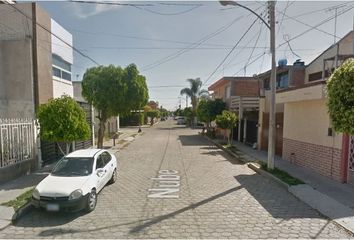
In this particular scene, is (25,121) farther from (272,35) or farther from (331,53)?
(331,53)

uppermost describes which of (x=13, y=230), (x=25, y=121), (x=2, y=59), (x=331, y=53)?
(x=331, y=53)

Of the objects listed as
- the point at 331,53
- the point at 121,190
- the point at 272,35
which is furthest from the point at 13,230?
the point at 331,53

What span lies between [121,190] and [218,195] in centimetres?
279

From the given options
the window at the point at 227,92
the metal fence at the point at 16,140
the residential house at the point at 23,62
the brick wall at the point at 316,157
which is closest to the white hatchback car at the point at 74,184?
the metal fence at the point at 16,140

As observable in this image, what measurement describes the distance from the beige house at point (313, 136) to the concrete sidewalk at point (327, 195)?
0.41 m

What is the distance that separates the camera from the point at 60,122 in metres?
9.04

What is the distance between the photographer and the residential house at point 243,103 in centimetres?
1918

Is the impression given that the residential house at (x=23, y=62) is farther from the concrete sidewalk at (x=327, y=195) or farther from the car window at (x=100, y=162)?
the concrete sidewalk at (x=327, y=195)

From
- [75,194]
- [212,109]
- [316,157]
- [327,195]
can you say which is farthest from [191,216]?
[212,109]

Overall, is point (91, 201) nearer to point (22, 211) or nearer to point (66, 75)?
point (22, 211)

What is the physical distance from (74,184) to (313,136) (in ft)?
28.0

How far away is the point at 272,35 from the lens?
9633 millimetres

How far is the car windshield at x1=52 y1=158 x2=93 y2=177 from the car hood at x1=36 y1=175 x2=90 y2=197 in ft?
0.78

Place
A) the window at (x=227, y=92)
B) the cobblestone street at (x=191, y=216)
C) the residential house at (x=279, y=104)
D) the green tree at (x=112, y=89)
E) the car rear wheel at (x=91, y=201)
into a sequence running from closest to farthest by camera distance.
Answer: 1. the cobblestone street at (x=191, y=216)
2. the car rear wheel at (x=91, y=201)
3. the green tree at (x=112, y=89)
4. the residential house at (x=279, y=104)
5. the window at (x=227, y=92)
